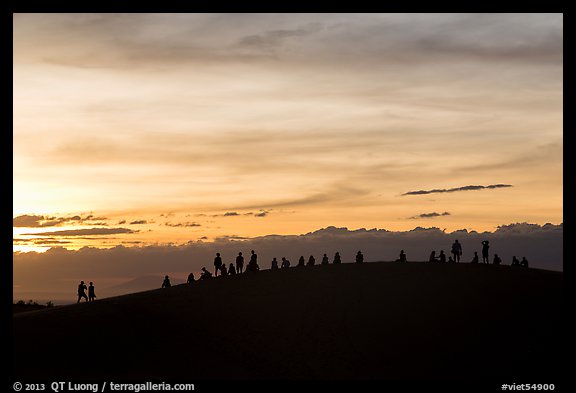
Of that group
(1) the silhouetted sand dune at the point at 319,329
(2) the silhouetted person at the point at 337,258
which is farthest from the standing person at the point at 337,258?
(1) the silhouetted sand dune at the point at 319,329

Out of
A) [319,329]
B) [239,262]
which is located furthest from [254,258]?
[319,329]

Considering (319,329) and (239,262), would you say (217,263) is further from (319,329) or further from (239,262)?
(319,329)

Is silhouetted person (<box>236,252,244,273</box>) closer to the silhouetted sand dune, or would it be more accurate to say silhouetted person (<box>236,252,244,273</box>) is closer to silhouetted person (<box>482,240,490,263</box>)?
the silhouetted sand dune

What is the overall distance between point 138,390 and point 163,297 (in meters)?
14.5

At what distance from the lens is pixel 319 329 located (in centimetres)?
3841

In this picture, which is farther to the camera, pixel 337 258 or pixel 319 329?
pixel 337 258

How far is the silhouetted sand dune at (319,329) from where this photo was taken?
3409 cm

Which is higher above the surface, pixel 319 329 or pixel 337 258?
pixel 337 258

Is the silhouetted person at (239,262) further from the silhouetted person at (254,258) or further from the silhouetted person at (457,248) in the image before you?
the silhouetted person at (457,248)

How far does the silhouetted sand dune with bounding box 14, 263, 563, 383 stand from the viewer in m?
34.1

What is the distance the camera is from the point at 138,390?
3011 centimetres

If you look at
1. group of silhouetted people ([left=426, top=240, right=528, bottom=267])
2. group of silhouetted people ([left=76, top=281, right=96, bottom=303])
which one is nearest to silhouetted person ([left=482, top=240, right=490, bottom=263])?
group of silhouetted people ([left=426, top=240, right=528, bottom=267])
